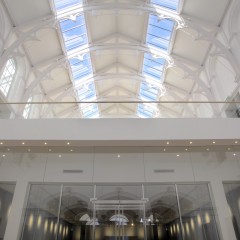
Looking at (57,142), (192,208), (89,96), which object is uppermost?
(89,96)

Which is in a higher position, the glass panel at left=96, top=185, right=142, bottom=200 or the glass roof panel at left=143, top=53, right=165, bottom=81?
the glass roof panel at left=143, top=53, right=165, bottom=81

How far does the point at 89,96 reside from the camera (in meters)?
22.4

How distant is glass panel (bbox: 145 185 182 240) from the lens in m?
6.99

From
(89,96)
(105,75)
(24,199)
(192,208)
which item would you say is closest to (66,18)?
(105,75)

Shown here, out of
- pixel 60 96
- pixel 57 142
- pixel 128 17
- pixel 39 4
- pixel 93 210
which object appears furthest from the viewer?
pixel 60 96

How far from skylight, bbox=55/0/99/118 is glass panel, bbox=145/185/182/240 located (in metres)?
5.28

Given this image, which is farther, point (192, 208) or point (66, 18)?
point (66, 18)

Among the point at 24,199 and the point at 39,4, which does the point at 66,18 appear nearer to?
the point at 39,4

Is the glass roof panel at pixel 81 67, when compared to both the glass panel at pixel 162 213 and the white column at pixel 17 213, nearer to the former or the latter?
the white column at pixel 17 213

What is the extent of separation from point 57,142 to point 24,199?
78.5 inches

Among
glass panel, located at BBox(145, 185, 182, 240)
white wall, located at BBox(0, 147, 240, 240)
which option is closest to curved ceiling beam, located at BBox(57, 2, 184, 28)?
white wall, located at BBox(0, 147, 240, 240)

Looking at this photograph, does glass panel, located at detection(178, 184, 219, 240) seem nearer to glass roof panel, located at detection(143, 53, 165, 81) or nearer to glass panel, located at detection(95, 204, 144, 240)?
glass panel, located at detection(95, 204, 144, 240)

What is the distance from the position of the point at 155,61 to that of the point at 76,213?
14.1 meters

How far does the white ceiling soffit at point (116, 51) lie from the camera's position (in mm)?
13383
